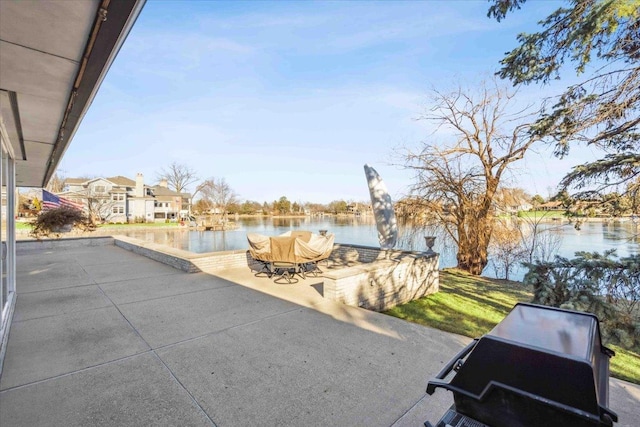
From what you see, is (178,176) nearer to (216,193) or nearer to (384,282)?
(216,193)

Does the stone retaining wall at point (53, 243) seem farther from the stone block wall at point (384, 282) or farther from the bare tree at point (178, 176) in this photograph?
the bare tree at point (178, 176)

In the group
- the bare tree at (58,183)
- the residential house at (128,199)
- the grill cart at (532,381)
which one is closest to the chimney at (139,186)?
the residential house at (128,199)

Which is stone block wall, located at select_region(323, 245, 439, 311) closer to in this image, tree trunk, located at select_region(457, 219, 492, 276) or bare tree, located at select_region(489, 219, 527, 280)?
tree trunk, located at select_region(457, 219, 492, 276)

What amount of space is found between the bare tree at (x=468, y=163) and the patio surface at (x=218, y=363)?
7.68 m

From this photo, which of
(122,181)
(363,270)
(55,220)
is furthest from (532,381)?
(122,181)

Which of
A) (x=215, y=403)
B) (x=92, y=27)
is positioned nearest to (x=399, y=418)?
(x=215, y=403)

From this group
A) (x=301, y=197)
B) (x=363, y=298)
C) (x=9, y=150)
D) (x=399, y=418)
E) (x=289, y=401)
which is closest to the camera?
(x=399, y=418)

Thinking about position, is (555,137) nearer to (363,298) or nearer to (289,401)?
(363,298)

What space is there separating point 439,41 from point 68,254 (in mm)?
14768

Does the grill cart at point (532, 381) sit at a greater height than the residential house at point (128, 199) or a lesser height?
lesser

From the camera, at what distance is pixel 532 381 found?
4.81 ft

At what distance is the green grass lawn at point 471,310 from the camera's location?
4.30 m

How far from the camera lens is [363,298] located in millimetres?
5734

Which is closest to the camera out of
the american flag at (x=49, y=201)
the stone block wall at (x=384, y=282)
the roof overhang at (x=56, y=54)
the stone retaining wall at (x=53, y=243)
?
the roof overhang at (x=56, y=54)
